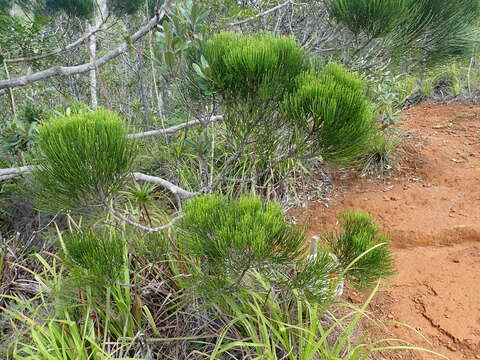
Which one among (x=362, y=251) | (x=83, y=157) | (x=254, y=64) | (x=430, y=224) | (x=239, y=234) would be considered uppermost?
(x=254, y=64)

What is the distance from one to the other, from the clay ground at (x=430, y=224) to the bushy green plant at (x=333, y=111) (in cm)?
114

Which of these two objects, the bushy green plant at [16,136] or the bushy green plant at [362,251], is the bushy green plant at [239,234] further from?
the bushy green plant at [16,136]

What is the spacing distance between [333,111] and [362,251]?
1.36ft

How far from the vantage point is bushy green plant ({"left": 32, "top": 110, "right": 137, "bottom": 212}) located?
74cm

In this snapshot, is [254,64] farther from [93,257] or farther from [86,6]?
[86,6]

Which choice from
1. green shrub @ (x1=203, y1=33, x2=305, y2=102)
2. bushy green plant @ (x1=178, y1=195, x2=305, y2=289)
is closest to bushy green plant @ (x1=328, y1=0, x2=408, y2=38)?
green shrub @ (x1=203, y1=33, x2=305, y2=102)

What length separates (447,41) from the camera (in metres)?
1.53

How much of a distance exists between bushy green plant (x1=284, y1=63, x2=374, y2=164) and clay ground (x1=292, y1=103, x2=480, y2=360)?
114 cm


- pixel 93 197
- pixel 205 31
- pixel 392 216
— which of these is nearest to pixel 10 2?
pixel 205 31

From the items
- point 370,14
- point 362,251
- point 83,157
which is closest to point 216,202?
point 83,157

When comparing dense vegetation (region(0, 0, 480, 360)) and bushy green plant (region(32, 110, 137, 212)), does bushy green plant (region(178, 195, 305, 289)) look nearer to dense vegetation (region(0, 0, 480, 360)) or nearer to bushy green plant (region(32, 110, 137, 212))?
dense vegetation (region(0, 0, 480, 360))

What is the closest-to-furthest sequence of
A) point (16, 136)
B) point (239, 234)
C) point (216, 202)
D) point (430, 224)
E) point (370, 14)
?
point (239, 234) → point (216, 202) → point (370, 14) → point (16, 136) → point (430, 224)

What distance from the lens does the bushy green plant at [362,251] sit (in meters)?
0.99

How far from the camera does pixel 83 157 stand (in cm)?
77
